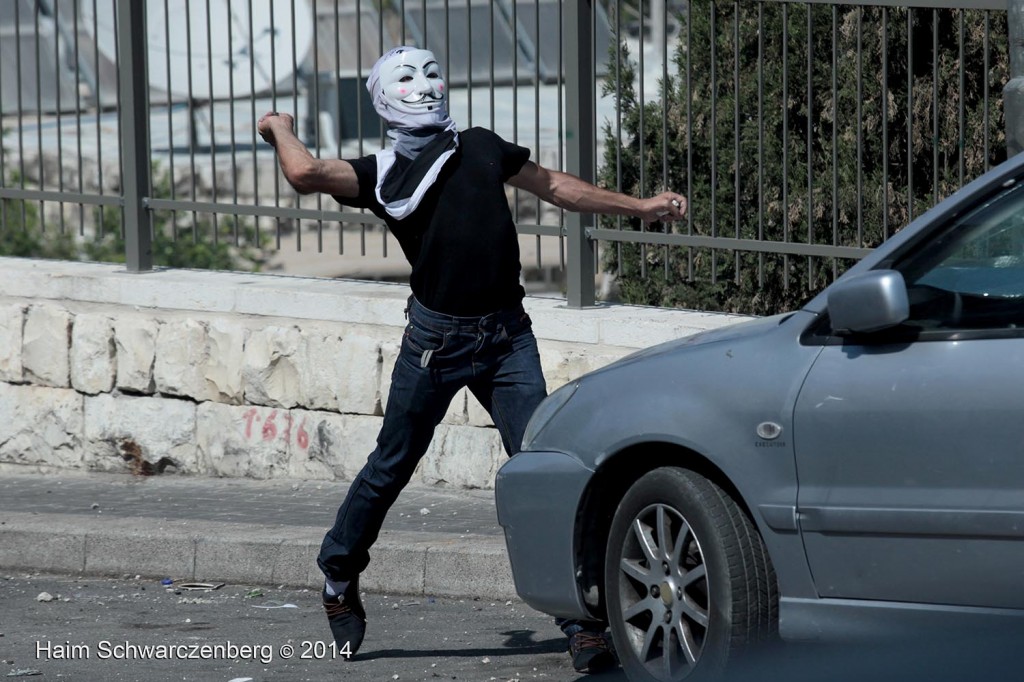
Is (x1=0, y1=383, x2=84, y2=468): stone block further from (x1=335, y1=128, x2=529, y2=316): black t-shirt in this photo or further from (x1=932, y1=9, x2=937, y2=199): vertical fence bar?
(x1=932, y1=9, x2=937, y2=199): vertical fence bar

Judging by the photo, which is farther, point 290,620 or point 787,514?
point 290,620

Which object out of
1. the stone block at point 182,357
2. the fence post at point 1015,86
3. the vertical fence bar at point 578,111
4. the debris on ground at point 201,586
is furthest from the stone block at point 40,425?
the fence post at point 1015,86

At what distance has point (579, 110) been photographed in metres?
7.16

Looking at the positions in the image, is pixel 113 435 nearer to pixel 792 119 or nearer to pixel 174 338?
pixel 174 338

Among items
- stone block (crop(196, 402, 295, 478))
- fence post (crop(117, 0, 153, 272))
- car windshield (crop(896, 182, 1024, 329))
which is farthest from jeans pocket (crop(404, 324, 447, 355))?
fence post (crop(117, 0, 153, 272))

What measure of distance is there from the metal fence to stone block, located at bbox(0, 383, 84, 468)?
0.76 m

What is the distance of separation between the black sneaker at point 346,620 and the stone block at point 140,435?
8.35 feet

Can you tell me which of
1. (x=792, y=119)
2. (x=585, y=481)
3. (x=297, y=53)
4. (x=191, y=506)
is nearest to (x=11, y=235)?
(x=297, y=53)

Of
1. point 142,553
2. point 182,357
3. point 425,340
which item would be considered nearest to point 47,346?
point 182,357

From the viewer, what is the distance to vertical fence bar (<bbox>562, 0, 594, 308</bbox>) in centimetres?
715

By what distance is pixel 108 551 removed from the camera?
263 inches

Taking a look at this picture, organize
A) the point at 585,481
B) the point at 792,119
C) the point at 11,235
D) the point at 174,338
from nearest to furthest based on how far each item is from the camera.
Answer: the point at 585,481 < the point at 792,119 < the point at 174,338 < the point at 11,235

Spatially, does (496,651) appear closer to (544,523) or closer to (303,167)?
(544,523)

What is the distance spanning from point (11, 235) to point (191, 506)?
25.7ft
